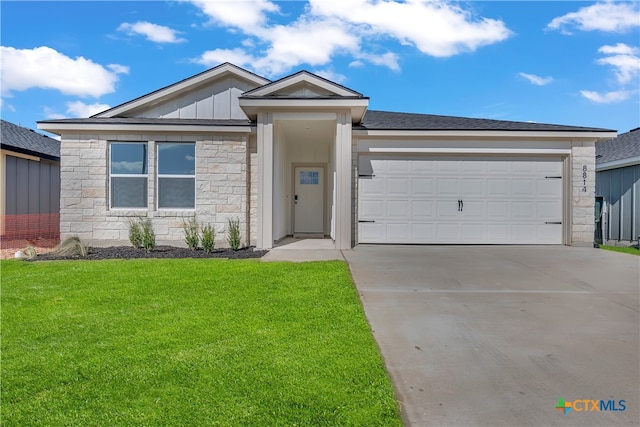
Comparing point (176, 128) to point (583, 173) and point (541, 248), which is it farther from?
point (583, 173)

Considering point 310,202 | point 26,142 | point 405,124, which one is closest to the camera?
point 405,124

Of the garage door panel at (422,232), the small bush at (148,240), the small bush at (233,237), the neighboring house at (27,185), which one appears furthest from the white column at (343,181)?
the neighboring house at (27,185)

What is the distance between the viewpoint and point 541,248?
906 cm

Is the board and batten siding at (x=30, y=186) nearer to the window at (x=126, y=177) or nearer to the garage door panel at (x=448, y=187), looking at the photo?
the window at (x=126, y=177)

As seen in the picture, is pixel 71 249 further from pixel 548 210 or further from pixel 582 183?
pixel 582 183

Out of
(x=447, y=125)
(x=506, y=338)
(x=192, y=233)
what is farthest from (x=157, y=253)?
(x=447, y=125)

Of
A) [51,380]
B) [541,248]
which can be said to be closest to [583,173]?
[541,248]

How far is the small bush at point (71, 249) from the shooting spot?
810 cm

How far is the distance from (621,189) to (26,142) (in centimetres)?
2077

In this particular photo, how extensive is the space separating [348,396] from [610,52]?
1195 cm

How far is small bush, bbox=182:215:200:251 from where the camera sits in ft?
29.0

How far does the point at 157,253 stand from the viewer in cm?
838

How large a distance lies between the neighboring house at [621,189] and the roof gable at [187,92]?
12.1 meters

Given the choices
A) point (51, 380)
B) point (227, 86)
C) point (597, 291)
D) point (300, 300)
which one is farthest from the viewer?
point (227, 86)
